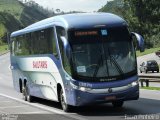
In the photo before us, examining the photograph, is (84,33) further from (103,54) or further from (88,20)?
(103,54)

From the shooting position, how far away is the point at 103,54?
15.8 meters

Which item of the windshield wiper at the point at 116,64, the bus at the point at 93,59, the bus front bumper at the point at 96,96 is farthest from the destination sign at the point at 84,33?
the bus front bumper at the point at 96,96

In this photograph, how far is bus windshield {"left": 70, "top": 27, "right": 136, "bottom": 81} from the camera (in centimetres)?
1565

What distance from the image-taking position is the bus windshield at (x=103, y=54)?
1565 centimetres

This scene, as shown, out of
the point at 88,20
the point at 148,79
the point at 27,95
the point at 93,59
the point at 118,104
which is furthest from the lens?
the point at 148,79

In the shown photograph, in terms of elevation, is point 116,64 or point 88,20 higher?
point 88,20

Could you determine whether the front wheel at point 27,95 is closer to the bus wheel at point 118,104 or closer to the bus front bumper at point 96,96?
the bus wheel at point 118,104

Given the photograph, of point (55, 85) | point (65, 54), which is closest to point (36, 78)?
point (55, 85)

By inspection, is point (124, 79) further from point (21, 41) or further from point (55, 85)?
point (21, 41)

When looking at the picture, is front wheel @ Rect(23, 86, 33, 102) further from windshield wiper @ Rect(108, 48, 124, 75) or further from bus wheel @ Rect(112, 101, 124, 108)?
windshield wiper @ Rect(108, 48, 124, 75)

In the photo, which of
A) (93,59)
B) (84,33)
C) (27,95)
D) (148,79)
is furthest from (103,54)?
(148,79)

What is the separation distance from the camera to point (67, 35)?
1599cm

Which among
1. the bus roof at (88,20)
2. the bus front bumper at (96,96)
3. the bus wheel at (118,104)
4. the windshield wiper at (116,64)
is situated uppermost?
the bus roof at (88,20)

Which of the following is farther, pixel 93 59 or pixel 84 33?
pixel 84 33
